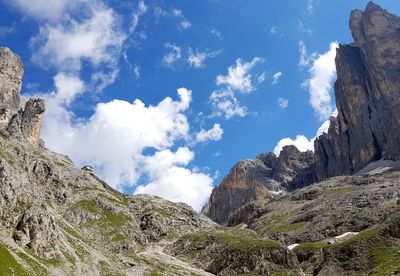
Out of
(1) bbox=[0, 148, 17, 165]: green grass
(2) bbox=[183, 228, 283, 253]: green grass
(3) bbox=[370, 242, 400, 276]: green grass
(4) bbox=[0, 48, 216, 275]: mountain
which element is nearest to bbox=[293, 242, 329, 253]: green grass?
(2) bbox=[183, 228, 283, 253]: green grass

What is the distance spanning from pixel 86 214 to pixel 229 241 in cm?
4985

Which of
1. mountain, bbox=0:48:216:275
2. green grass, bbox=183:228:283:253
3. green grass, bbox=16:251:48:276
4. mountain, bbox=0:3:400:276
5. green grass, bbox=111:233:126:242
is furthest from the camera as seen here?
green grass, bbox=111:233:126:242

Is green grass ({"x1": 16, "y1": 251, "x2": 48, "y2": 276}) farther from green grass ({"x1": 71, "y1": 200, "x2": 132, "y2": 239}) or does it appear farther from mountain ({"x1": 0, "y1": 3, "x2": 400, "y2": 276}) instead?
green grass ({"x1": 71, "y1": 200, "x2": 132, "y2": 239})

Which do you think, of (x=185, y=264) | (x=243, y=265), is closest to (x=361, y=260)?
Answer: (x=243, y=265)

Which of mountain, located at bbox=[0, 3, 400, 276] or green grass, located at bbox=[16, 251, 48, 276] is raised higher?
mountain, located at bbox=[0, 3, 400, 276]

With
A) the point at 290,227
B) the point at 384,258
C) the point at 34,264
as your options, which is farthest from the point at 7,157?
the point at 290,227

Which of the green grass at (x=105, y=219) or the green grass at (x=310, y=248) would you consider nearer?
the green grass at (x=310, y=248)

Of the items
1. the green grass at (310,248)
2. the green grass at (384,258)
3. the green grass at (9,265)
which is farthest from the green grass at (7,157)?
the green grass at (384,258)

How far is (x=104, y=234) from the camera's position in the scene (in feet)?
490

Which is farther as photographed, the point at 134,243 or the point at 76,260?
the point at 134,243

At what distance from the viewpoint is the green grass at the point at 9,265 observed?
6122cm

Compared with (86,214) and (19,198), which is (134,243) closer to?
(86,214)

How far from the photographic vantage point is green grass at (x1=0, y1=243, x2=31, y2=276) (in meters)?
61.2

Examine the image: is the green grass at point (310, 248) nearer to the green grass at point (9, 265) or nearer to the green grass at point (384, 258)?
the green grass at point (384, 258)
